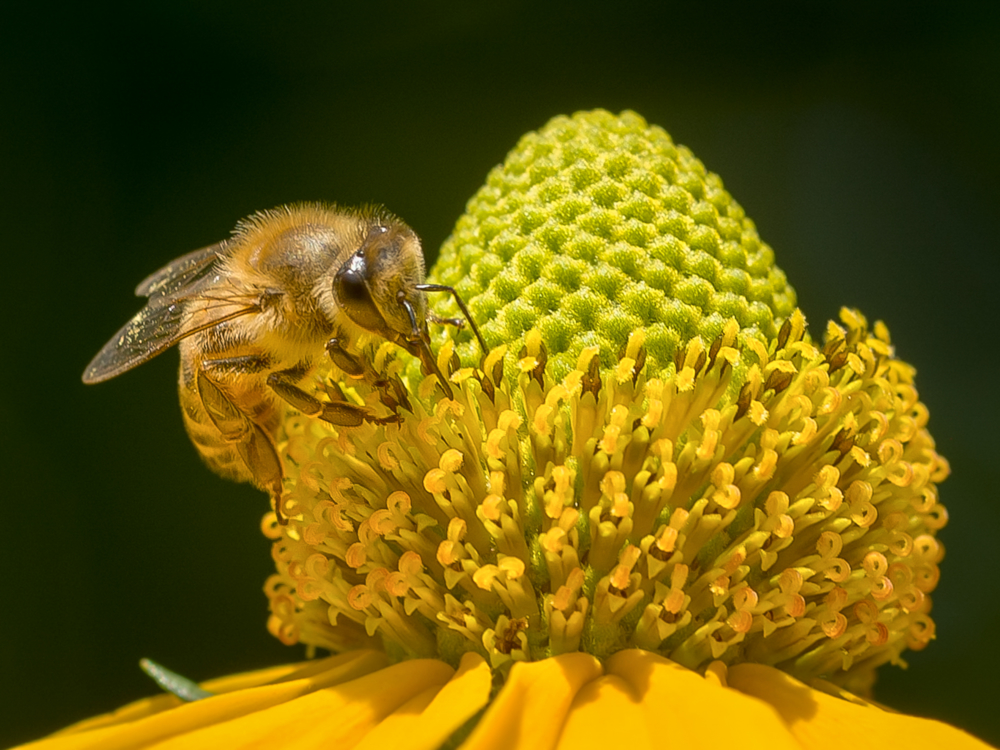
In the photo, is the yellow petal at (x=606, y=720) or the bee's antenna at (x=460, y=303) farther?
the bee's antenna at (x=460, y=303)

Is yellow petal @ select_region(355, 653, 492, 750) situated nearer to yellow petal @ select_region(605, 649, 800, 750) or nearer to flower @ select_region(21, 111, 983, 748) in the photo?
flower @ select_region(21, 111, 983, 748)

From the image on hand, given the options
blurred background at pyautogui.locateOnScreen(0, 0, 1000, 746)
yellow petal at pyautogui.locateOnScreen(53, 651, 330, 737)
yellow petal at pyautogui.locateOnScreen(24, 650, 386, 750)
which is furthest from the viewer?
Result: blurred background at pyautogui.locateOnScreen(0, 0, 1000, 746)

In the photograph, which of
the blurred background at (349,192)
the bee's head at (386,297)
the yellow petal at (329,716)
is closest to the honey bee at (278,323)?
the bee's head at (386,297)

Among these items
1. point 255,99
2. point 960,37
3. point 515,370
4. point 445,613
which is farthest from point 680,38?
point 445,613

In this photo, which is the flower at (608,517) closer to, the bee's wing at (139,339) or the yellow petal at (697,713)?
the yellow petal at (697,713)

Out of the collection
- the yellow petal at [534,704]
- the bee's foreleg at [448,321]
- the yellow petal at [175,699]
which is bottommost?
the yellow petal at [175,699]

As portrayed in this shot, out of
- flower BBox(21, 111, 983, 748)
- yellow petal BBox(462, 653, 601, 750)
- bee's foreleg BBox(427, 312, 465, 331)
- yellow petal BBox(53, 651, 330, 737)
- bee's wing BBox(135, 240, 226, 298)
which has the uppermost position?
bee's wing BBox(135, 240, 226, 298)

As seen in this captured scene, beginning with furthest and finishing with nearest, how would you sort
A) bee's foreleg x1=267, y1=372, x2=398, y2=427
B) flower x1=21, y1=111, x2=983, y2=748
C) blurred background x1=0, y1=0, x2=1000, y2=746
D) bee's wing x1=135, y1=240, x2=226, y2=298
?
blurred background x1=0, y1=0, x2=1000, y2=746, bee's wing x1=135, y1=240, x2=226, y2=298, bee's foreleg x1=267, y1=372, x2=398, y2=427, flower x1=21, y1=111, x2=983, y2=748

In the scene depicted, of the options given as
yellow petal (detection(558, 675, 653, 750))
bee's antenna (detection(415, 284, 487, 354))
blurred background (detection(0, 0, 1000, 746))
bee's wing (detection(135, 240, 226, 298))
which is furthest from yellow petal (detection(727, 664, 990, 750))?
blurred background (detection(0, 0, 1000, 746))
